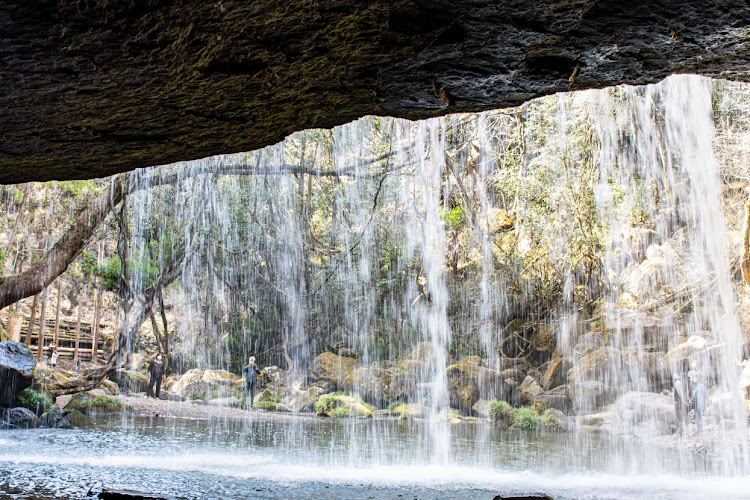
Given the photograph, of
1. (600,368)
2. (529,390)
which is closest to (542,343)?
(529,390)

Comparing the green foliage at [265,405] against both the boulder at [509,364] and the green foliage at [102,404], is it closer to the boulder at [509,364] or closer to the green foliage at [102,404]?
the green foliage at [102,404]

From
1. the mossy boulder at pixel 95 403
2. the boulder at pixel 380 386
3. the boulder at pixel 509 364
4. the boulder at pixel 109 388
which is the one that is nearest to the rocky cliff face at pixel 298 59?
the mossy boulder at pixel 95 403

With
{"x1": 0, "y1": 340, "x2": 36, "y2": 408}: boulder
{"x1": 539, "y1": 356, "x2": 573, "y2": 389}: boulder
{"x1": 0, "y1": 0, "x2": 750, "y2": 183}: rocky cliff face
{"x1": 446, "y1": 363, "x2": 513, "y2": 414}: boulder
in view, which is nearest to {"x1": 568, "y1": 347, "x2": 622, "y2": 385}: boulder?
{"x1": 539, "y1": 356, "x2": 573, "y2": 389}: boulder

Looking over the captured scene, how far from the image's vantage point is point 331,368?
20.2 m

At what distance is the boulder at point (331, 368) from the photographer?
19.7 m

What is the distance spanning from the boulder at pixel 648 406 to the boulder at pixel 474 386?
385cm

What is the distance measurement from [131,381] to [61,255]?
11250 millimetres

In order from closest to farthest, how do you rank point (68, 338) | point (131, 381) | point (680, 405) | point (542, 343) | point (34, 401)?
point (34, 401) < point (680, 405) < point (542, 343) < point (131, 381) < point (68, 338)

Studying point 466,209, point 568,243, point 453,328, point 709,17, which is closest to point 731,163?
point 568,243

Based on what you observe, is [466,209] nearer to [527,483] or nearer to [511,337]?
[511,337]

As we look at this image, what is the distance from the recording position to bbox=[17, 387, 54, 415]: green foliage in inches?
491

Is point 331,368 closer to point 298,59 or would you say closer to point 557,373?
point 557,373

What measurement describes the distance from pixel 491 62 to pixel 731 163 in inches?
526

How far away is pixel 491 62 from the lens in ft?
10.3
